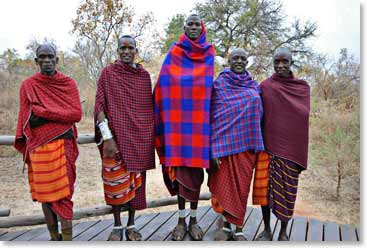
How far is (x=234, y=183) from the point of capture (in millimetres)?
2543

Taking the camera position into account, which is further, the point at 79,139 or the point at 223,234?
the point at 79,139

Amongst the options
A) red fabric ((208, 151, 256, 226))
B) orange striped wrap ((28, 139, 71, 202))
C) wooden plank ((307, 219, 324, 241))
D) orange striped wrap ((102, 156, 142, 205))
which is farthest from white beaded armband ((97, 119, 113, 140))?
wooden plank ((307, 219, 324, 241))

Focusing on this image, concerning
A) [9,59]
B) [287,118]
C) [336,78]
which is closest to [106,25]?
[9,59]

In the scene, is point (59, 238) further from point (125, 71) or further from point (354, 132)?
point (354, 132)

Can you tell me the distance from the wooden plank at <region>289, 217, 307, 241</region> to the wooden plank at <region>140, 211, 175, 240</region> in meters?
1.10

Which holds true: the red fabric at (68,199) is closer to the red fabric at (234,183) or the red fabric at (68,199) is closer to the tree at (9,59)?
the red fabric at (234,183)

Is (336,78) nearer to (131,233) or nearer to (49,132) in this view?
(131,233)

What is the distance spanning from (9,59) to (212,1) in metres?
5.10

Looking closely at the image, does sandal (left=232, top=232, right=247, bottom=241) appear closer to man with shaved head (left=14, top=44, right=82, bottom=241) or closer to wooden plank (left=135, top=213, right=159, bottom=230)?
wooden plank (left=135, top=213, right=159, bottom=230)

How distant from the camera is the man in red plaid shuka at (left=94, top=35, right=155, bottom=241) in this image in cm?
248

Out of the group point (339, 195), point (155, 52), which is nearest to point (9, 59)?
point (155, 52)

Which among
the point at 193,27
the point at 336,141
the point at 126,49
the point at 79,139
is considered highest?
the point at 193,27

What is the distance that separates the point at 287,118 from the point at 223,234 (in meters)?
1.01

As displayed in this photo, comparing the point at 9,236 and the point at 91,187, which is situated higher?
the point at 9,236
